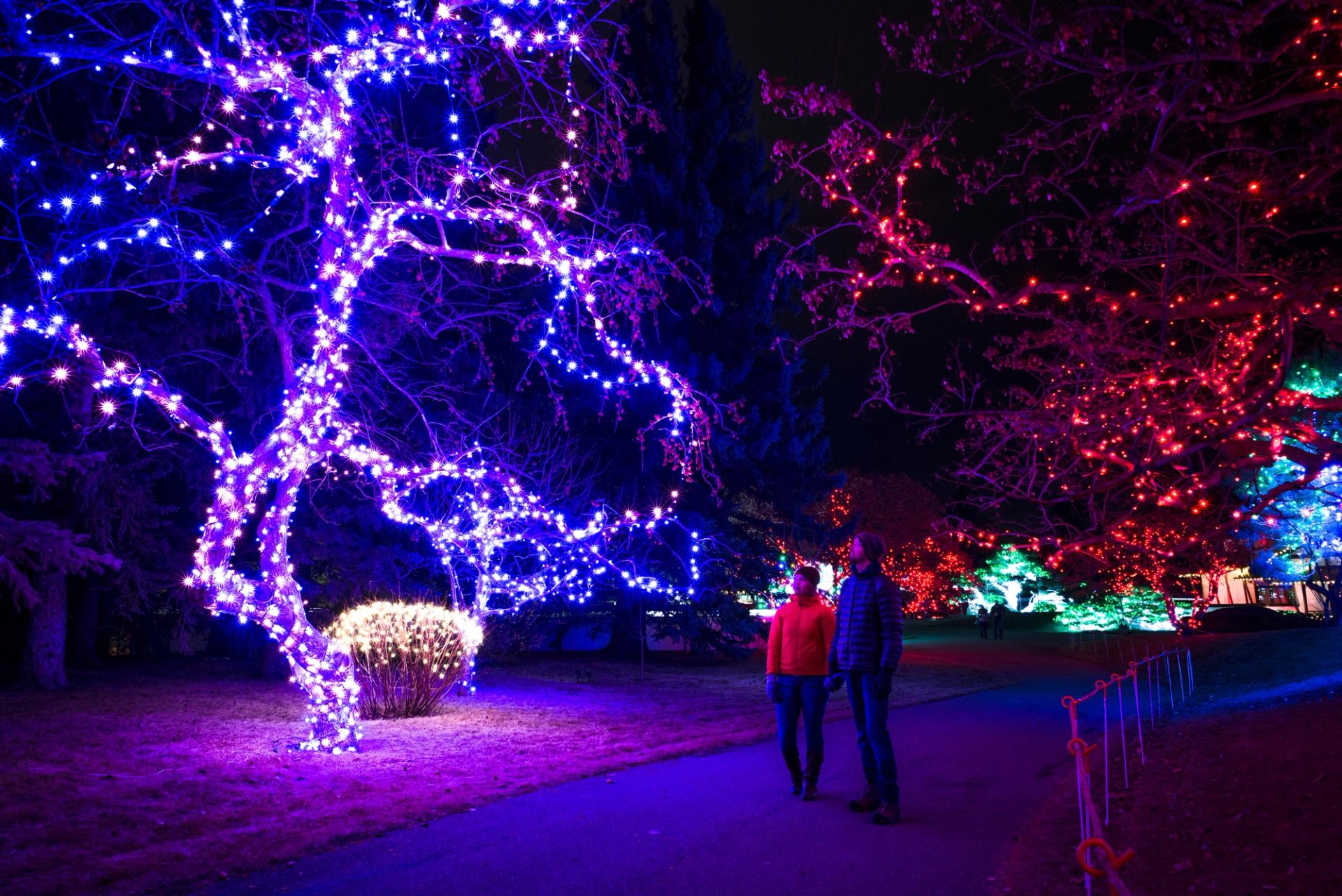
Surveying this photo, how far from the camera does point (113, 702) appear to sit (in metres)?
13.3

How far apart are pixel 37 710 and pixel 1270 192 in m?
15.2

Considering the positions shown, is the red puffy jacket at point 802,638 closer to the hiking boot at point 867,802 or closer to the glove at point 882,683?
the glove at point 882,683

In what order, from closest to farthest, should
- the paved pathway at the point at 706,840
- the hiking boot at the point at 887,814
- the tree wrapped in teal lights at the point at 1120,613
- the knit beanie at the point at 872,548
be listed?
the paved pathway at the point at 706,840, the hiking boot at the point at 887,814, the knit beanie at the point at 872,548, the tree wrapped in teal lights at the point at 1120,613

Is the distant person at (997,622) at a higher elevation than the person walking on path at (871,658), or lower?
lower

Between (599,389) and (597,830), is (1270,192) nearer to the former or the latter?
(597,830)

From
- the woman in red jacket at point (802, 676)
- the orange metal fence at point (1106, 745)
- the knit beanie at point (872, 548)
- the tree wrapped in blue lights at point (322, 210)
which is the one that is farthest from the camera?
the tree wrapped in blue lights at point (322, 210)

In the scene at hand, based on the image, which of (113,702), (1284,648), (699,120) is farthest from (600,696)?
(1284,648)

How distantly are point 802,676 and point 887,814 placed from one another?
1213 millimetres

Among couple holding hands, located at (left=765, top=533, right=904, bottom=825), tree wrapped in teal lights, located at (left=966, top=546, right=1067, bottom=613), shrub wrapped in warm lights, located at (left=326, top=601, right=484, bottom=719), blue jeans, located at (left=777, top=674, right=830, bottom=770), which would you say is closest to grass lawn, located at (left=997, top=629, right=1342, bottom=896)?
couple holding hands, located at (left=765, top=533, right=904, bottom=825)

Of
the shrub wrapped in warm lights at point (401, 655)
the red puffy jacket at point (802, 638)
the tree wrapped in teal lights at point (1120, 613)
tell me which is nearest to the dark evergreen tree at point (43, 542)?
the shrub wrapped in warm lights at point (401, 655)

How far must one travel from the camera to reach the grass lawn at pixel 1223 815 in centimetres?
500

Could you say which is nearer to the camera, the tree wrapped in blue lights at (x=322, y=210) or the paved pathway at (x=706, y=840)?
the paved pathway at (x=706, y=840)

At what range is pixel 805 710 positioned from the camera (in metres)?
7.08

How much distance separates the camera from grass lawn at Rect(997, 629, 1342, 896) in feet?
16.4
